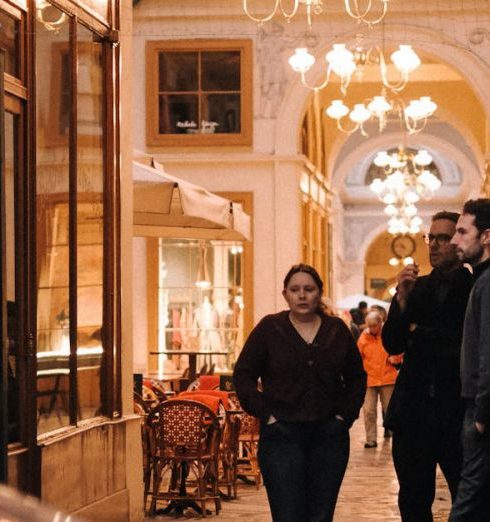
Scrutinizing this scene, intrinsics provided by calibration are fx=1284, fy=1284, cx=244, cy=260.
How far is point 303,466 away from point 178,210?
472 centimetres

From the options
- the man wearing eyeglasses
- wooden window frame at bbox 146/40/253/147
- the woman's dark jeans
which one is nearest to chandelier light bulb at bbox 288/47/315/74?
wooden window frame at bbox 146/40/253/147

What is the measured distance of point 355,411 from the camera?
18.3ft

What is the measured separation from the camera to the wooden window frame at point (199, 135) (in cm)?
1833

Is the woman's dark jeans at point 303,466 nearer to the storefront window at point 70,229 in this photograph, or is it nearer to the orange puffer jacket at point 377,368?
the storefront window at point 70,229

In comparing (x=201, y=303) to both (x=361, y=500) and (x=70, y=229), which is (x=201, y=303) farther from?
(x=70, y=229)

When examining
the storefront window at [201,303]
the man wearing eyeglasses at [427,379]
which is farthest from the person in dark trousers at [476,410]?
the storefront window at [201,303]

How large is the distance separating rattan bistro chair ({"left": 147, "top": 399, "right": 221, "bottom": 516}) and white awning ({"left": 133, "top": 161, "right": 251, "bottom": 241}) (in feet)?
5.18

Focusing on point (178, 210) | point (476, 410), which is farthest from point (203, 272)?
point (476, 410)

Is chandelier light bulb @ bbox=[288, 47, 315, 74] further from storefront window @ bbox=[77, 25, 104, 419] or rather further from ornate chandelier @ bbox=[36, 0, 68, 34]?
ornate chandelier @ bbox=[36, 0, 68, 34]

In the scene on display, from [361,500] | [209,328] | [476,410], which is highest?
[209,328]

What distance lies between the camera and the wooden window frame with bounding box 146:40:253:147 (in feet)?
60.1

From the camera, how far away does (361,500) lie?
32.9 feet

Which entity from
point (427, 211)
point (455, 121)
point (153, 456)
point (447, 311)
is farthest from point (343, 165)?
point (447, 311)

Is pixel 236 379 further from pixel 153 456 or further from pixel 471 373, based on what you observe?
pixel 153 456
